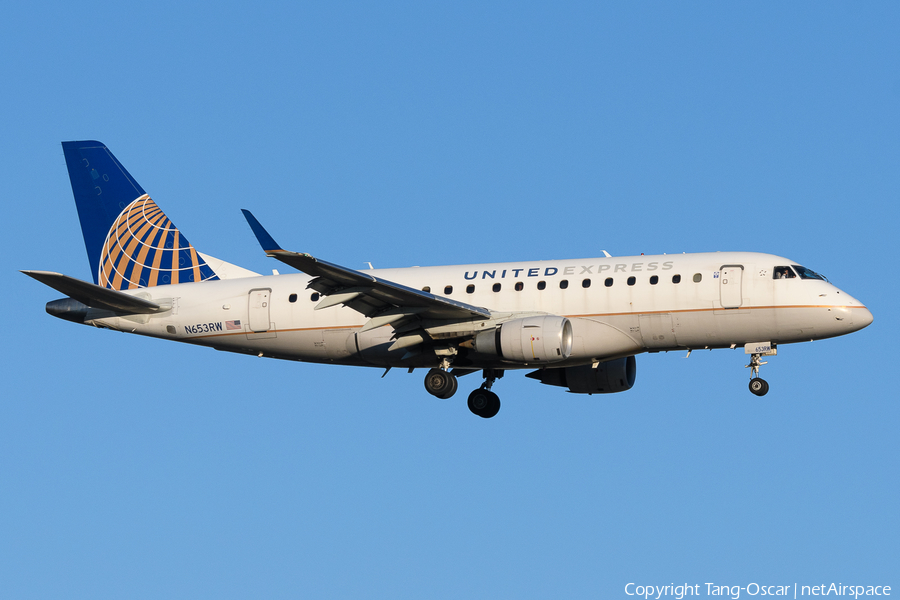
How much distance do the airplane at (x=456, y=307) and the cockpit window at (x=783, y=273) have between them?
1.6 inches

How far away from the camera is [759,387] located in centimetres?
3459

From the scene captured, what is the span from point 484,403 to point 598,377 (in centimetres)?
394

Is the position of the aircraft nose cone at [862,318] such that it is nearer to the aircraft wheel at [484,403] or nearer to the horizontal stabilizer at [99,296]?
the aircraft wheel at [484,403]

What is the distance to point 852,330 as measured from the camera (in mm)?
33781

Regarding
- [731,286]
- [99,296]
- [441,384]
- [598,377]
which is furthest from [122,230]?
[731,286]

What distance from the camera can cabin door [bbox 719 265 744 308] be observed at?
111ft

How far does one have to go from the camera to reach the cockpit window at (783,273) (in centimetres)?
3391

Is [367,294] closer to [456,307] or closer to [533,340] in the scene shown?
[456,307]

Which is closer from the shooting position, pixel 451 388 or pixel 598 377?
pixel 451 388

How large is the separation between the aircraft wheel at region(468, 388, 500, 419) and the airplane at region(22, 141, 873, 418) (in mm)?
47

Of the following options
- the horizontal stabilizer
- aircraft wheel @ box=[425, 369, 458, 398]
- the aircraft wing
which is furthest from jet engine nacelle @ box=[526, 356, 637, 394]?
the horizontal stabilizer

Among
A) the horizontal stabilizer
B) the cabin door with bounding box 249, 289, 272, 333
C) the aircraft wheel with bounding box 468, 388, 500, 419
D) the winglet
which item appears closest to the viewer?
the winglet

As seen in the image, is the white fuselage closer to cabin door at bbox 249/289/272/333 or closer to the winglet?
cabin door at bbox 249/289/272/333

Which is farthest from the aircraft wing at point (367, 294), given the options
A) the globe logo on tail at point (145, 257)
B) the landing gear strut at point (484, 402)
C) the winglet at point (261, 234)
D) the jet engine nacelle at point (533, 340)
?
the globe logo on tail at point (145, 257)
